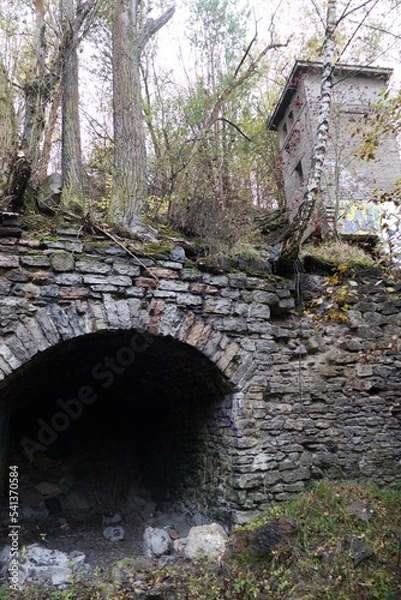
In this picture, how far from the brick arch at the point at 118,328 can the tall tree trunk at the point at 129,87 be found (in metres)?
1.58

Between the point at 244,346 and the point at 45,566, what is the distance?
2.69 m

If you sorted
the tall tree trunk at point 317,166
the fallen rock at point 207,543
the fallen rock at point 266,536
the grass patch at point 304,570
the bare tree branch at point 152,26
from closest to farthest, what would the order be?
1. the grass patch at point 304,570
2. the fallen rock at point 266,536
3. the fallen rock at point 207,543
4. the tall tree trunk at point 317,166
5. the bare tree branch at point 152,26

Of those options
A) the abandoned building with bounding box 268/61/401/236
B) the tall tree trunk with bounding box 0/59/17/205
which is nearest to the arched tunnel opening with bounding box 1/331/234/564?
the tall tree trunk with bounding box 0/59/17/205

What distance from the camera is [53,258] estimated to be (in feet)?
12.5

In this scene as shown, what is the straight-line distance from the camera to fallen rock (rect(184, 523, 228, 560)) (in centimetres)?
389

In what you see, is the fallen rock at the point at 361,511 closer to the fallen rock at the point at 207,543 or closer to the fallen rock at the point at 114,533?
the fallen rock at the point at 207,543

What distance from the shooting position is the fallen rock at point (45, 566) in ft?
12.5

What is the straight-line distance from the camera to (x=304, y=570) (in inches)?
131

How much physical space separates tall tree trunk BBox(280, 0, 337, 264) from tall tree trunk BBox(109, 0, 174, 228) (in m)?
1.70

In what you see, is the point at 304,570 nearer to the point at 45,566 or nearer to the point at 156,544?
the point at 156,544

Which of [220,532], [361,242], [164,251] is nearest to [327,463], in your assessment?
[220,532]

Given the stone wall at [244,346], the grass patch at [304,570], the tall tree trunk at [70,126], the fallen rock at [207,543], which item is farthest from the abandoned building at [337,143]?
the fallen rock at [207,543]

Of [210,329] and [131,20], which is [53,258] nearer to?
[210,329]

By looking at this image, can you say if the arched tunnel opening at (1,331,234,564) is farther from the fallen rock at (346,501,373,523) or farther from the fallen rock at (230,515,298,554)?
the fallen rock at (346,501,373,523)
